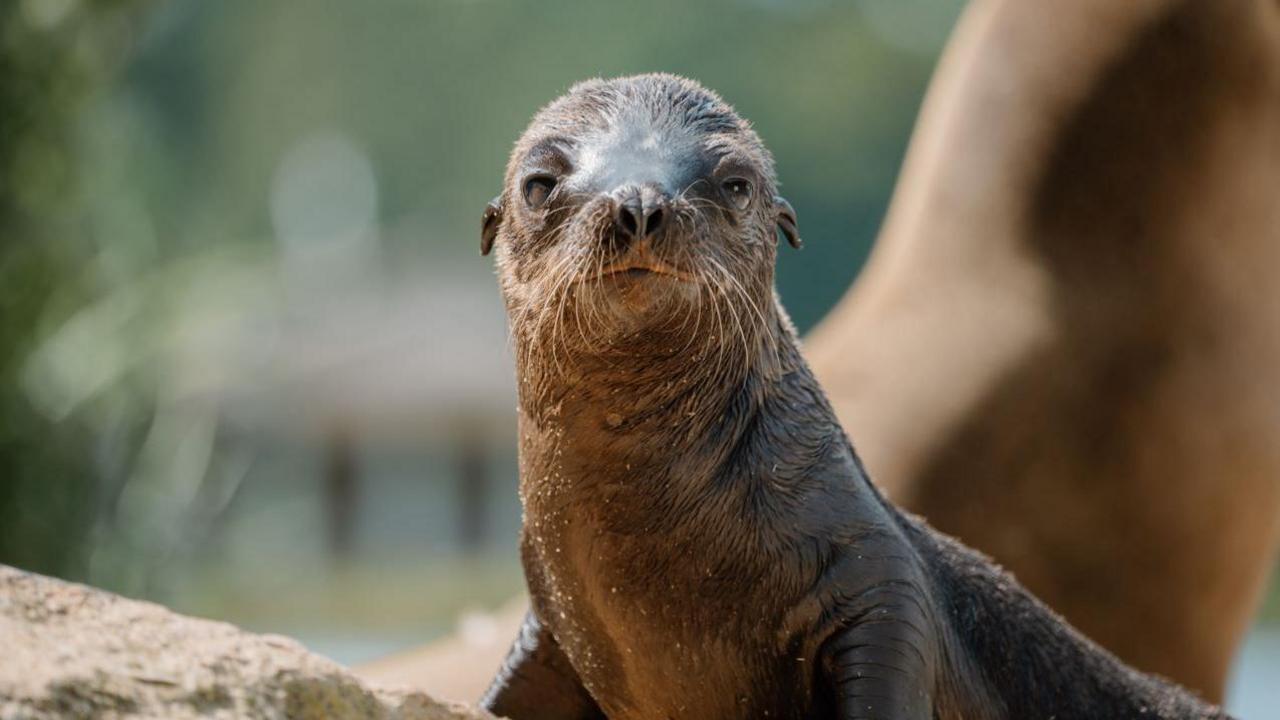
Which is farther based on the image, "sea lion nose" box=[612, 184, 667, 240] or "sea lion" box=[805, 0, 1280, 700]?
"sea lion" box=[805, 0, 1280, 700]

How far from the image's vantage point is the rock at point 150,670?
226 centimetres

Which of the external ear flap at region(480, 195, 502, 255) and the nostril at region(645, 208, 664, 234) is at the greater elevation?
the external ear flap at region(480, 195, 502, 255)

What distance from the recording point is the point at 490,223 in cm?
322

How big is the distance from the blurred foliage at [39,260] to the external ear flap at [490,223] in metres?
8.11

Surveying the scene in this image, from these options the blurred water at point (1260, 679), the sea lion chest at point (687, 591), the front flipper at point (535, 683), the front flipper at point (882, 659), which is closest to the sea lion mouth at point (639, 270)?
the sea lion chest at point (687, 591)

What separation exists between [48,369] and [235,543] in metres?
14.0

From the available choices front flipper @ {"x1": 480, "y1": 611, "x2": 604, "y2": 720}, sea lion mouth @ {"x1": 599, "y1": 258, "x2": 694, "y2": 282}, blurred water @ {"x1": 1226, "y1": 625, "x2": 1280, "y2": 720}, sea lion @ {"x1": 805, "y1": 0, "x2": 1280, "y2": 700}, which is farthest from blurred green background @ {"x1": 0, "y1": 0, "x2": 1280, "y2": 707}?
sea lion mouth @ {"x1": 599, "y1": 258, "x2": 694, "y2": 282}

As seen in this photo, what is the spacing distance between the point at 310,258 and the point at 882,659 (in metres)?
24.8

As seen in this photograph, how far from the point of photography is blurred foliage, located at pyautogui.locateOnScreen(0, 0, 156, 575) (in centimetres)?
1053

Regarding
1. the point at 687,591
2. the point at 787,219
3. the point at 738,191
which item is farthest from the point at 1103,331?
the point at 687,591

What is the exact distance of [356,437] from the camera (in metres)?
24.6

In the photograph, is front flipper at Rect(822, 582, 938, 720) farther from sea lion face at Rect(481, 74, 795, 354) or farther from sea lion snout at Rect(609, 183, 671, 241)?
sea lion snout at Rect(609, 183, 671, 241)

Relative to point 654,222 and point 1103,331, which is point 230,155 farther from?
point 654,222

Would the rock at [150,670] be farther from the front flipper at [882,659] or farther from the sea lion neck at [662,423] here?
the front flipper at [882,659]
